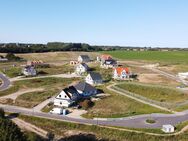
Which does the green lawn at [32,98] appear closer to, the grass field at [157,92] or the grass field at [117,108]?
the grass field at [117,108]

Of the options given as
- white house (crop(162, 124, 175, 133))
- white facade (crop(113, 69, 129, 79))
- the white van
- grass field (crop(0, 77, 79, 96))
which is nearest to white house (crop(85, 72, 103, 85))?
grass field (crop(0, 77, 79, 96))

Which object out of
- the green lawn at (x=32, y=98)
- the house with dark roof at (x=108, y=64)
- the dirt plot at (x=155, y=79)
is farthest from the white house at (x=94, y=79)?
the house with dark roof at (x=108, y=64)

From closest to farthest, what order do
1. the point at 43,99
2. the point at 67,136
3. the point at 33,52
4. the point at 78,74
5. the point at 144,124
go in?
the point at 67,136 < the point at 144,124 < the point at 43,99 < the point at 78,74 < the point at 33,52

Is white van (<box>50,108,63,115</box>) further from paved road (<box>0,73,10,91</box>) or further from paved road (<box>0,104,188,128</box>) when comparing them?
paved road (<box>0,73,10,91</box>)

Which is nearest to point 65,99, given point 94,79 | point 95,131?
point 95,131

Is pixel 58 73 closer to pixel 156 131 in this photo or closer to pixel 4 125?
pixel 156 131

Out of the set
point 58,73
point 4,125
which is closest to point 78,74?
point 58,73

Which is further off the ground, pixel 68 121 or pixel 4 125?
pixel 4 125
